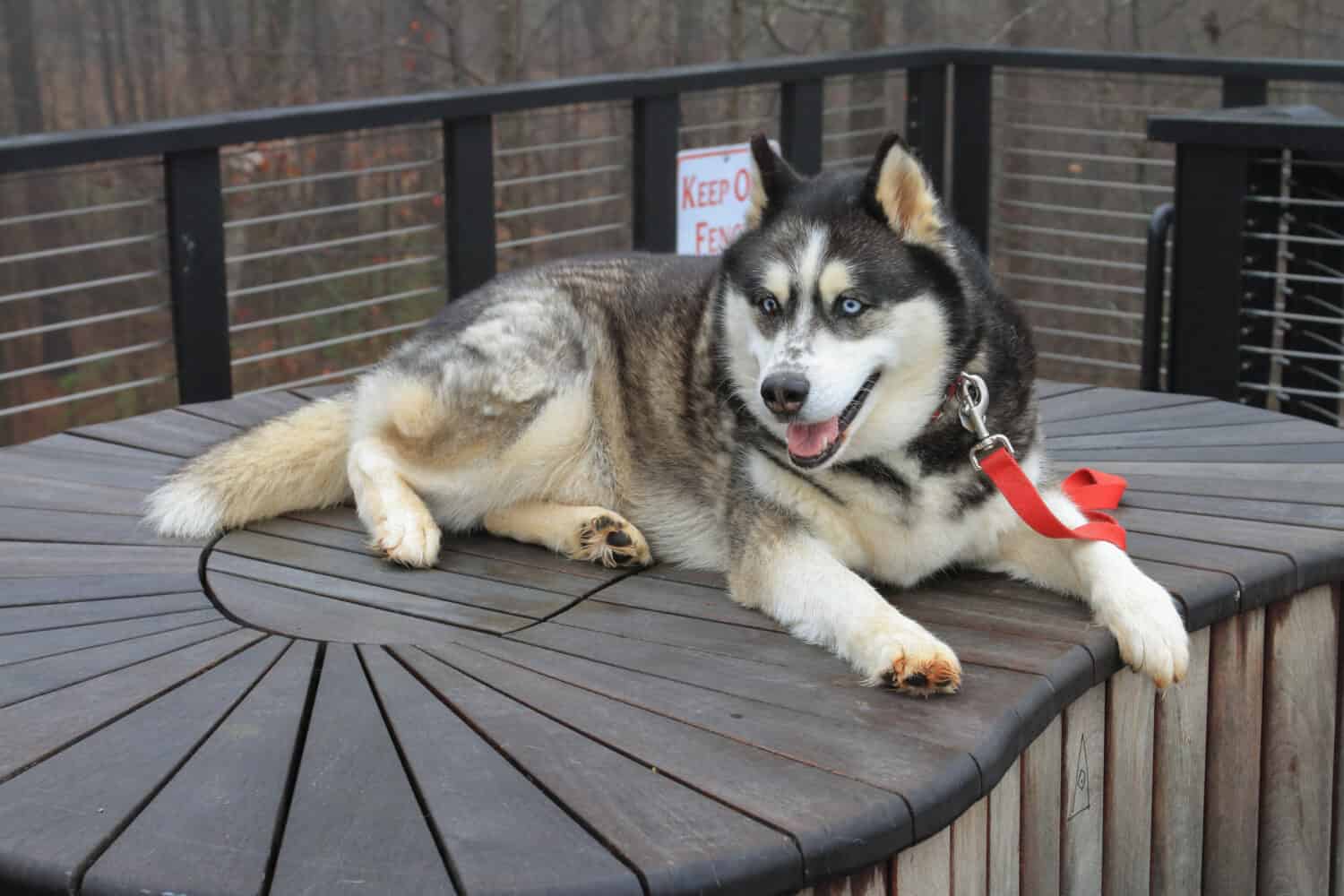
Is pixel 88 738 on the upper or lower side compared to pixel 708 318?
lower

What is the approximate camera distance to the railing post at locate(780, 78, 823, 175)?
19.5 ft

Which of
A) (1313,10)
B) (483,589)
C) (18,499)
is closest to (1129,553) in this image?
(483,589)

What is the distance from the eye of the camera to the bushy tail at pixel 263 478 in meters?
3.17

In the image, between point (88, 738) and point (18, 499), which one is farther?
point (18, 499)

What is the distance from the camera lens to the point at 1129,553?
2.94m

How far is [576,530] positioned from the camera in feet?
10.1

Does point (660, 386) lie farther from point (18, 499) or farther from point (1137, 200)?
point (1137, 200)

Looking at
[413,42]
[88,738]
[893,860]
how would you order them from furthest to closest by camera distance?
[413,42]
[88,738]
[893,860]

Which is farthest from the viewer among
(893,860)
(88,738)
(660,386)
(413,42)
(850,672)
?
(413,42)

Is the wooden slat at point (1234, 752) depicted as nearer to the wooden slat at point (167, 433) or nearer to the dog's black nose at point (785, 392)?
the dog's black nose at point (785, 392)

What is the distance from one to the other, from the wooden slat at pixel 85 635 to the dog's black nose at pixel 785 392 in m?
1.01

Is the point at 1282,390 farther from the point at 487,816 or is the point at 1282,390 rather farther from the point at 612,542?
the point at 487,816

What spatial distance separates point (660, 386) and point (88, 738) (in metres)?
1.34

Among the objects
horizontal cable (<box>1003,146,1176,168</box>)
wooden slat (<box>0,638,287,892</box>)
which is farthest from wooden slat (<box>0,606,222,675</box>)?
horizontal cable (<box>1003,146,1176,168</box>)
